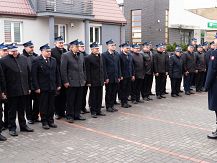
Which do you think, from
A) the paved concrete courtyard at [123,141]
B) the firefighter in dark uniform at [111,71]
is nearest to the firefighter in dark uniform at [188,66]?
the paved concrete courtyard at [123,141]

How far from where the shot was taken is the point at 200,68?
13328mm

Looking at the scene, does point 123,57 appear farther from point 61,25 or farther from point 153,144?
point 61,25

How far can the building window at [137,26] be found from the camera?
98.3 feet

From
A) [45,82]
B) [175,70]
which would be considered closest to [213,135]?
[45,82]

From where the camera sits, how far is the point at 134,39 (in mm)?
30641

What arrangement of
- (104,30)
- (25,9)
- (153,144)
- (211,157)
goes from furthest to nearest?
1. (104,30)
2. (25,9)
3. (153,144)
4. (211,157)

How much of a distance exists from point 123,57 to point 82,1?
12387 millimetres

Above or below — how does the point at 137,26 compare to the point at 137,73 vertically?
above

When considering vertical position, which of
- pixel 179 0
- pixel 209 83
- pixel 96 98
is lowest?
pixel 96 98

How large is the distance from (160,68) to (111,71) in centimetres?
289

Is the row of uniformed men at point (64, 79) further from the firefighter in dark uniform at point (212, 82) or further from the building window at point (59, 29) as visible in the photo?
the building window at point (59, 29)

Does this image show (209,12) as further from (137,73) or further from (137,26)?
(137,73)

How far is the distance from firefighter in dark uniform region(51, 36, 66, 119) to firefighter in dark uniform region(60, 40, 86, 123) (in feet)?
1.39

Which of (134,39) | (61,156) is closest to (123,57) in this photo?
(61,156)
